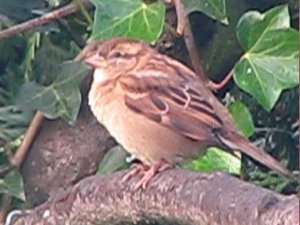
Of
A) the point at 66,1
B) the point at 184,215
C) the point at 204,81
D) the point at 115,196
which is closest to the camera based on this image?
the point at 184,215

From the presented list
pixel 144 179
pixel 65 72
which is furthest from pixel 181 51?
pixel 144 179

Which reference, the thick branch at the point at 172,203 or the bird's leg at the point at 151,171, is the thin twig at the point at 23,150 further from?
the thick branch at the point at 172,203

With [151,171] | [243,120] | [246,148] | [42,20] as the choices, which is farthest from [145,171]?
[42,20]

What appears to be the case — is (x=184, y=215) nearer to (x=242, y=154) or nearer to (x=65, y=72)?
(x=242, y=154)

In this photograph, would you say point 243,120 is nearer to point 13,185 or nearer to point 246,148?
point 246,148

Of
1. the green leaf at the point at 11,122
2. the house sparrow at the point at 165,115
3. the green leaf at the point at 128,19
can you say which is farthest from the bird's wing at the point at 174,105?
the green leaf at the point at 11,122

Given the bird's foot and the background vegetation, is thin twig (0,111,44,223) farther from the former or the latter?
the bird's foot
